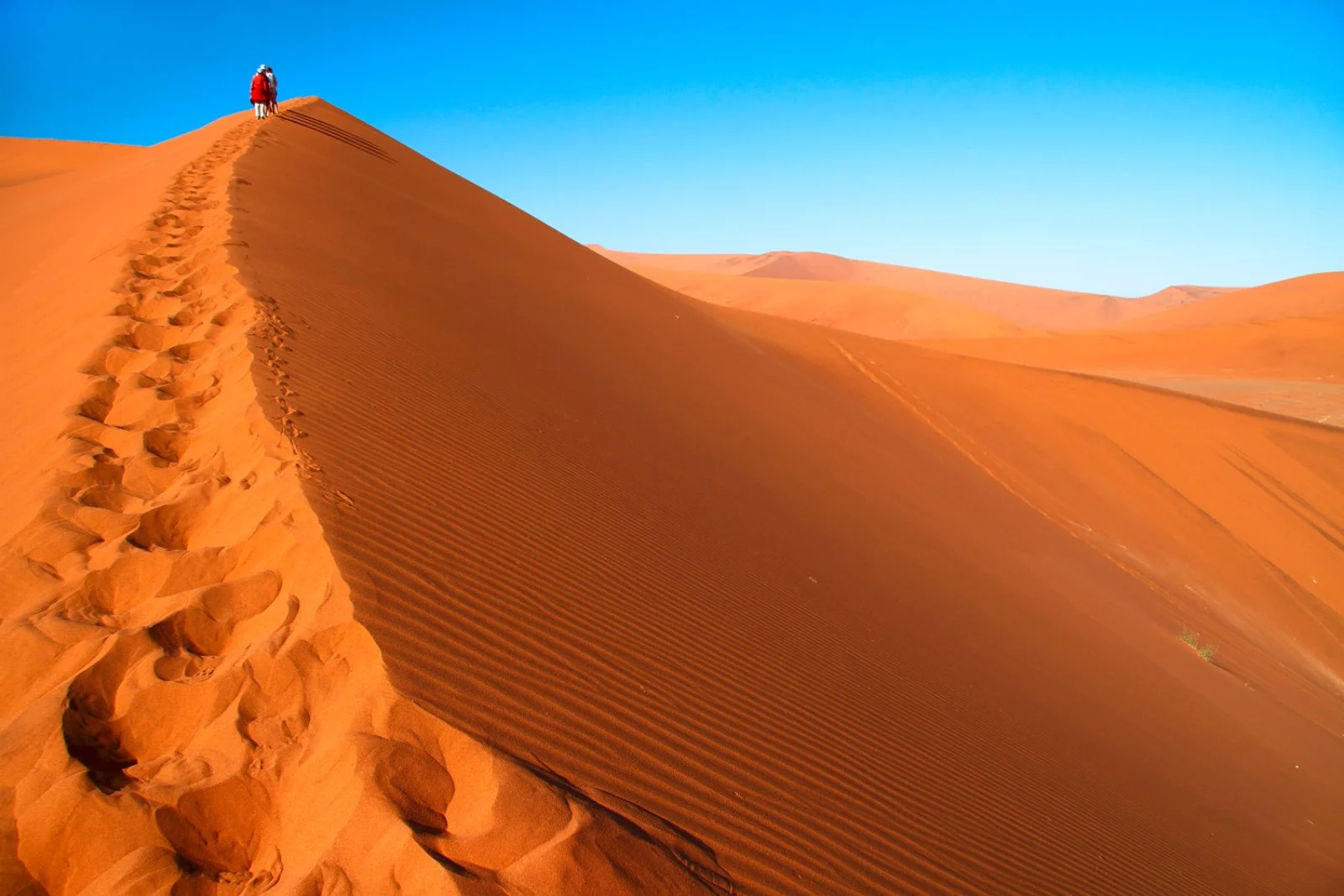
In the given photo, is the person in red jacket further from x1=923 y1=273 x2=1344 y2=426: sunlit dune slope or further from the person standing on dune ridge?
x1=923 y1=273 x2=1344 y2=426: sunlit dune slope

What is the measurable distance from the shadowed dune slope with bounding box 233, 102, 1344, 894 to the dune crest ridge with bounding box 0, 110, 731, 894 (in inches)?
7.2

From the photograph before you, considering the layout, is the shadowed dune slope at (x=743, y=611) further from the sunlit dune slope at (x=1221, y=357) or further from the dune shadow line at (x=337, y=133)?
the sunlit dune slope at (x=1221, y=357)

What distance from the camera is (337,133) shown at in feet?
53.0

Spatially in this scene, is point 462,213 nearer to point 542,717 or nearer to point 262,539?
point 262,539

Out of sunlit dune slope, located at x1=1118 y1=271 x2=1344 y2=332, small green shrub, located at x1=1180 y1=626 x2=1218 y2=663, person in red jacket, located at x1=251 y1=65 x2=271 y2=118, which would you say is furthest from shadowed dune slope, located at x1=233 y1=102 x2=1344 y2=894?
sunlit dune slope, located at x1=1118 y1=271 x2=1344 y2=332

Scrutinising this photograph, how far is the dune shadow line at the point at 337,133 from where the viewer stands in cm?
1571

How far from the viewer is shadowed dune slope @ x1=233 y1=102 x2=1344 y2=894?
9.99 ft

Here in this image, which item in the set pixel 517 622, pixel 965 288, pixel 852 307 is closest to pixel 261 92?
pixel 517 622

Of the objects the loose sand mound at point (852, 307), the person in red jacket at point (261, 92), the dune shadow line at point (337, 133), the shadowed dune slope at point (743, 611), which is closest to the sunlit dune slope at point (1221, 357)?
the loose sand mound at point (852, 307)

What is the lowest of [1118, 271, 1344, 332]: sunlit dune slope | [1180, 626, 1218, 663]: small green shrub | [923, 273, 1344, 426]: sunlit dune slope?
[1180, 626, 1218, 663]: small green shrub

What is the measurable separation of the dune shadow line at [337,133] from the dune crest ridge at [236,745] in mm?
13599

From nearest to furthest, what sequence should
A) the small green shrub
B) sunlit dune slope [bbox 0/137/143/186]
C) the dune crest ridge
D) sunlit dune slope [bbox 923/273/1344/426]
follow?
the dune crest ridge → the small green shrub → sunlit dune slope [bbox 0/137/143/186] → sunlit dune slope [bbox 923/273/1344/426]

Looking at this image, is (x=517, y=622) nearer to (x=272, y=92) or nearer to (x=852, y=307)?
(x=272, y=92)

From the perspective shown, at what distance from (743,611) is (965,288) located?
112 metres
